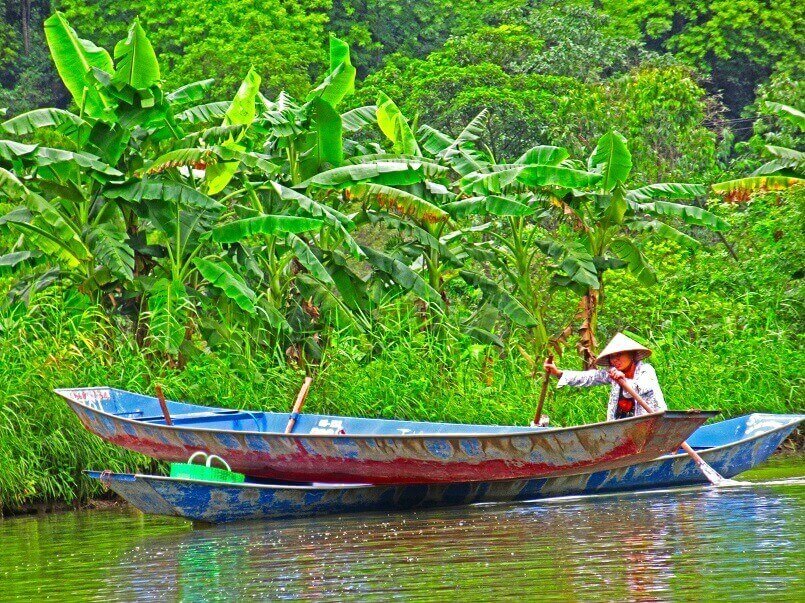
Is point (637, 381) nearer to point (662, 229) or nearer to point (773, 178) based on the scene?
point (662, 229)

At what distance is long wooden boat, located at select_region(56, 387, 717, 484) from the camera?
393 inches

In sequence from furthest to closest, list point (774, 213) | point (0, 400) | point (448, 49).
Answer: point (448, 49) < point (774, 213) < point (0, 400)

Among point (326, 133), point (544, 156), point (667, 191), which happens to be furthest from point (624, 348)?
point (667, 191)

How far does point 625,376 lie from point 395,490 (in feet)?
6.87

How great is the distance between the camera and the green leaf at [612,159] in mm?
15016

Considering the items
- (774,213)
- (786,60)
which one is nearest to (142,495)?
(774,213)

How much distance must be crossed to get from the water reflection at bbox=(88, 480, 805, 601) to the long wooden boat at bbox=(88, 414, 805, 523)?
7.1 inches

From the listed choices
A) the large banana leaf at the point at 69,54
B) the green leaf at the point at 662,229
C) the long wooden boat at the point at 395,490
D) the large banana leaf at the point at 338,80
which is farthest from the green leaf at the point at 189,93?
the long wooden boat at the point at 395,490

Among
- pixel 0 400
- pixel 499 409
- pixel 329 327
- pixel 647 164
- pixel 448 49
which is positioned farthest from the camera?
pixel 448 49

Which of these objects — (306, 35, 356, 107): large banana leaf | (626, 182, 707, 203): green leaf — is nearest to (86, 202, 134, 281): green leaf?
(306, 35, 356, 107): large banana leaf

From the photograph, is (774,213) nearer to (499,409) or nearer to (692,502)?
(499,409)

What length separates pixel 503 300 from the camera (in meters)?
15.4

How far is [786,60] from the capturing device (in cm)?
3159

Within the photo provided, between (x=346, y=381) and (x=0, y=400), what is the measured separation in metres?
3.25
